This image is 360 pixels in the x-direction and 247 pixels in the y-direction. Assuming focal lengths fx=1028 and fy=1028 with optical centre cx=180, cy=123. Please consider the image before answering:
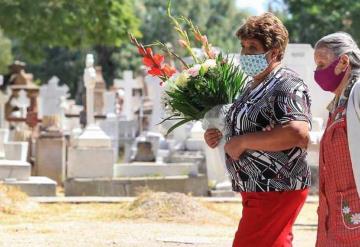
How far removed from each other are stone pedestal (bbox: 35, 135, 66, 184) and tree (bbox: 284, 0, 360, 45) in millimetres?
19478

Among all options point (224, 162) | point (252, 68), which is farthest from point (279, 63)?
point (224, 162)

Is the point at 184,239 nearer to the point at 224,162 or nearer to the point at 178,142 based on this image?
the point at 224,162

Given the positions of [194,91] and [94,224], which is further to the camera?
[94,224]

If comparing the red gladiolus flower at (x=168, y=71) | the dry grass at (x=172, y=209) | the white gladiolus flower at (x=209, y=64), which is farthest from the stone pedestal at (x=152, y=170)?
the white gladiolus flower at (x=209, y=64)

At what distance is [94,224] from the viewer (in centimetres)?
1083

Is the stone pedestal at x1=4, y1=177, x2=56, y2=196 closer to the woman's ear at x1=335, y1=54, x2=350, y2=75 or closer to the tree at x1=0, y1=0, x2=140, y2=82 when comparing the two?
the tree at x1=0, y1=0, x2=140, y2=82

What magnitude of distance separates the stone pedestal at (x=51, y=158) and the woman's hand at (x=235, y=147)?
1349 cm

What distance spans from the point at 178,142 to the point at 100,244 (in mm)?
11719

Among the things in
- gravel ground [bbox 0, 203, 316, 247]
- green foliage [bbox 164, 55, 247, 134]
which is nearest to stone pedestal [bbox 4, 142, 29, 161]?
gravel ground [bbox 0, 203, 316, 247]

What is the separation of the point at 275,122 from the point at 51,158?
13.9 meters

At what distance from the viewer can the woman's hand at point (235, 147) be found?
4777 mm

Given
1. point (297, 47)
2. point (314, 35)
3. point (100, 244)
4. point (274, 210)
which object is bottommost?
point (100, 244)

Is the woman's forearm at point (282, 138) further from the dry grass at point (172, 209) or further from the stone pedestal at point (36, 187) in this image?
the stone pedestal at point (36, 187)

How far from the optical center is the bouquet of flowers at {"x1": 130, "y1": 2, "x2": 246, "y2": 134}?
537 centimetres
